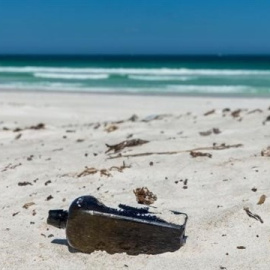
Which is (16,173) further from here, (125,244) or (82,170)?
(125,244)

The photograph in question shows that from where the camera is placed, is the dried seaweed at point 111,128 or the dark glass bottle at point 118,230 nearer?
the dark glass bottle at point 118,230

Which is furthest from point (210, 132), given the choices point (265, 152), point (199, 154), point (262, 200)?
Answer: point (262, 200)

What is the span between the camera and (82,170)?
4875 mm

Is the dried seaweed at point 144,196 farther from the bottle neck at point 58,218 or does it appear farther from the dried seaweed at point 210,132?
the dried seaweed at point 210,132

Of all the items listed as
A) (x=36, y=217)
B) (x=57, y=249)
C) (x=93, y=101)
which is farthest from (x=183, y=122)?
(x=93, y=101)

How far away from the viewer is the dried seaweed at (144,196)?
3.84 meters

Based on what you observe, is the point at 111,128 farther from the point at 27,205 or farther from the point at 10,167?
the point at 27,205

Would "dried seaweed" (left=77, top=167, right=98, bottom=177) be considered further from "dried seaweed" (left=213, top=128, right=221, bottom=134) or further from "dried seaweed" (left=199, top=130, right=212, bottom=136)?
"dried seaweed" (left=213, top=128, right=221, bottom=134)

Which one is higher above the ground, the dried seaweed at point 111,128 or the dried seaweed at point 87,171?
the dried seaweed at point 87,171

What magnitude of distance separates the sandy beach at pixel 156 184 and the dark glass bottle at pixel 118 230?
0.05 metres

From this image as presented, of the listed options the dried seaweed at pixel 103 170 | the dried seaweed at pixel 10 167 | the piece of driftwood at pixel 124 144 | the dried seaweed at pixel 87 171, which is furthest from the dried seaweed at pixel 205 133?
the dried seaweed at pixel 10 167

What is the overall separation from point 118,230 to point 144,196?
877 mm

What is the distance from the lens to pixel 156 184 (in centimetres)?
427

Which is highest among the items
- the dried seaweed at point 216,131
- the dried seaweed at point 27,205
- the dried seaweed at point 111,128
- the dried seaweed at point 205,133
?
the dried seaweed at point 216,131
